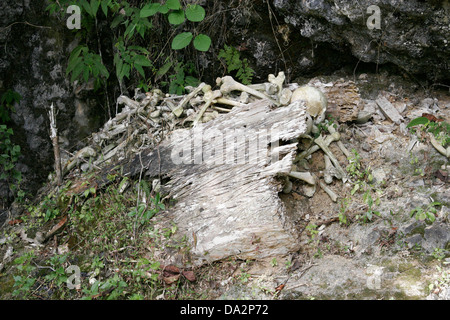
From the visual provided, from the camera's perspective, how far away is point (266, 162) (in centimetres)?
365

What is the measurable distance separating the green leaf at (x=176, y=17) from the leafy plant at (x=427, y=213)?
2766 mm

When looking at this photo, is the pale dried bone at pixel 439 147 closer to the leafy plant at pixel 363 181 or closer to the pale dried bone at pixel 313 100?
the leafy plant at pixel 363 181

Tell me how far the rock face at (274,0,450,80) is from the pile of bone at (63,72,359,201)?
52 cm

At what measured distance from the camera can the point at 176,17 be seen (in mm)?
4215

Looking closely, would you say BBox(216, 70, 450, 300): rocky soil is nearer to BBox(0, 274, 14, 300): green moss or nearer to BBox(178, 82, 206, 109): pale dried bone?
BBox(178, 82, 206, 109): pale dried bone

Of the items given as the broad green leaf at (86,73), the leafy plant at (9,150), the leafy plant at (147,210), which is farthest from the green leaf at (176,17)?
the leafy plant at (9,150)

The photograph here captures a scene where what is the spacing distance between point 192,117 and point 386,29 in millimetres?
2132

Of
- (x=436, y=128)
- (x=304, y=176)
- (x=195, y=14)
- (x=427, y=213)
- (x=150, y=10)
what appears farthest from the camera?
(x=150, y=10)

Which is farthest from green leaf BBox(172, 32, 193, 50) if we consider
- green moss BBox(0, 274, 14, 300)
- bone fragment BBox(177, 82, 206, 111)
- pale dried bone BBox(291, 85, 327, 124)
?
green moss BBox(0, 274, 14, 300)

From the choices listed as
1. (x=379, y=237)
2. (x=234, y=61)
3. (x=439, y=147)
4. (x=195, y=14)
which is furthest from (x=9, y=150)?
(x=439, y=147)

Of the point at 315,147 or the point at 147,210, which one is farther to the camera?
the point at 315,147

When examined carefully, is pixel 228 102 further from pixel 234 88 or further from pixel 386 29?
pixel 386 29

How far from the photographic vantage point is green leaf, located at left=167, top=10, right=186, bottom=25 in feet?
13.8

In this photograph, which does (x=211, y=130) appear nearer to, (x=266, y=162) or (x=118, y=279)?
(x=266, y=162)
